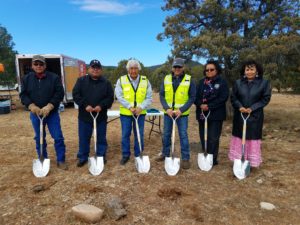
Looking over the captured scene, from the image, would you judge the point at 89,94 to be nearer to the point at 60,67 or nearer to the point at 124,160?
the point at 124,160

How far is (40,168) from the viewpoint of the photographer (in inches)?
193

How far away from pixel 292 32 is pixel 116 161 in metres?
7.21

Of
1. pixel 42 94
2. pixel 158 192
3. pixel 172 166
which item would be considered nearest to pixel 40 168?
pixel 42 94

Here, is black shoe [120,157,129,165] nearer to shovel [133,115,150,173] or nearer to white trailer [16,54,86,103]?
shovel [133,115,150,173]

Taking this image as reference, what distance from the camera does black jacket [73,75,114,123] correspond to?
16.7 ft

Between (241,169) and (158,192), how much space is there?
5.09ft

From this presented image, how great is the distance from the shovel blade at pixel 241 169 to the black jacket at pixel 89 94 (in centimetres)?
244

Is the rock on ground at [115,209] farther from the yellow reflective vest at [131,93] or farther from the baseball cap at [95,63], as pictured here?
the baseball cap at [95,63]

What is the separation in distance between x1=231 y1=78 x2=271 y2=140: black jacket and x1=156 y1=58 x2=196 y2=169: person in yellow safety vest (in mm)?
795

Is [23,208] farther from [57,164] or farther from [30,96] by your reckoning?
[30,96]

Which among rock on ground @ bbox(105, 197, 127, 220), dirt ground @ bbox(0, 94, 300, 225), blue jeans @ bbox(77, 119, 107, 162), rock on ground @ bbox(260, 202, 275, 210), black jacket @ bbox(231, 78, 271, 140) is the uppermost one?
black jacket @ bbox(231, 78, 271, 140)

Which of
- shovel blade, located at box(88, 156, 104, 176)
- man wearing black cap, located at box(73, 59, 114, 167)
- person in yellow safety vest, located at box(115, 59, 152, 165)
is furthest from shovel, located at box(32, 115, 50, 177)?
person in yellow safety vest, located at box(115, 59, 152, 165)

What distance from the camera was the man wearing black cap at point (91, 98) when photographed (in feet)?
16.7

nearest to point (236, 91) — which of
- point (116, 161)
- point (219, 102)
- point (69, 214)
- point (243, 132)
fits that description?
point (219, 102)
